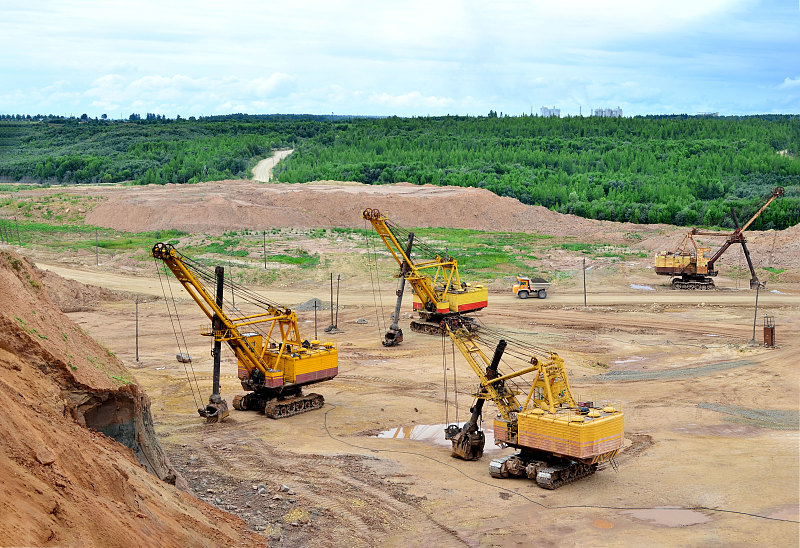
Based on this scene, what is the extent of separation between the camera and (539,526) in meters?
21.1

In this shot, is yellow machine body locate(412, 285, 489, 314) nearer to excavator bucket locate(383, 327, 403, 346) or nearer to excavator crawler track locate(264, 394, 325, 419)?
excavator bucket locate(383, 327, 403, 346)

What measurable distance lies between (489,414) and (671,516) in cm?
1088

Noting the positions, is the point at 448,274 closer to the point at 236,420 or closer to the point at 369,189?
the point at 236,420

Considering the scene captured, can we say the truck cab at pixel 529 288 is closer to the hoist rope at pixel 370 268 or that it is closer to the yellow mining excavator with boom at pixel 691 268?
the yellow mining excavator with boom at pixel 691 268

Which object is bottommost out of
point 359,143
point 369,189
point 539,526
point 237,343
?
point 539,526

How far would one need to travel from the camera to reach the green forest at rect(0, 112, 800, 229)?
341ft

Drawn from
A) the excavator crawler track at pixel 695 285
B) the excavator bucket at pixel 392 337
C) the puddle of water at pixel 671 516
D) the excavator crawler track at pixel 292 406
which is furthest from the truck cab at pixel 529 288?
the puddle of water at pixel 671 516

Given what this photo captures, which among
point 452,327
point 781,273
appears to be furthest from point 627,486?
point 781,273

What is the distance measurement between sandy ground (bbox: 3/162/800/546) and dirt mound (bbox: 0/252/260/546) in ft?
11.5

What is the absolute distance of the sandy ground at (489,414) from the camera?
21094mm

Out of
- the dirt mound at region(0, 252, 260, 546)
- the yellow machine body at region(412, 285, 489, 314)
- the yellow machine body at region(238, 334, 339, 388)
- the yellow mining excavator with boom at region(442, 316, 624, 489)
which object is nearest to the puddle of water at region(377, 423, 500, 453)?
the yellow mining excavator with boom at region(442, 316, 624, 489)

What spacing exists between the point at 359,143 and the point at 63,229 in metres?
67.8

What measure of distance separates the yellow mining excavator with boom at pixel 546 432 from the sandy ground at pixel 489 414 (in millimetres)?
476

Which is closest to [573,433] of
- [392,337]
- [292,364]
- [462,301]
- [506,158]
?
[292,364]
